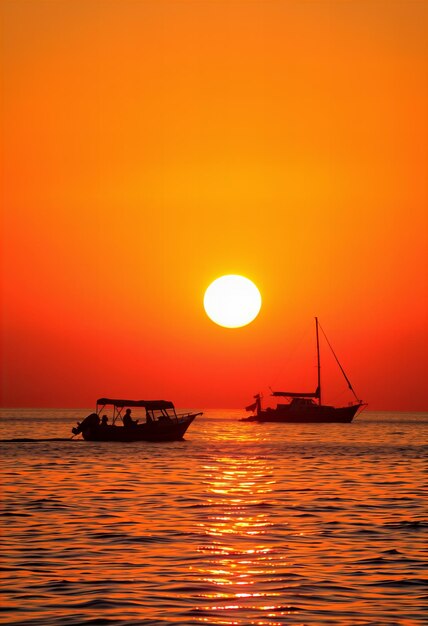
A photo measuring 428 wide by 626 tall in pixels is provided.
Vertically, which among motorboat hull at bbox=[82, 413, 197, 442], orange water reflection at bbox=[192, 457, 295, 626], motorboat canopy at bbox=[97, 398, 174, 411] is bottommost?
orange water reflection at bbox=[192, 457, 295, 626]

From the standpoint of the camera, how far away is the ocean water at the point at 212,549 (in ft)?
62.2

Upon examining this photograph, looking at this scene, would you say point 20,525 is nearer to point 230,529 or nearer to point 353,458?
point 230,529

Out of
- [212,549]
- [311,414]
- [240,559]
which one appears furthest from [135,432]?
[311,414]

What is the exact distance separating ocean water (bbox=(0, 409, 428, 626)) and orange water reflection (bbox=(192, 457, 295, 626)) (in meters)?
0.04

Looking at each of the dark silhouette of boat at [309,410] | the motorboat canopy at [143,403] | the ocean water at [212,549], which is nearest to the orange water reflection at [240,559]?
the ocean water at [212,549]

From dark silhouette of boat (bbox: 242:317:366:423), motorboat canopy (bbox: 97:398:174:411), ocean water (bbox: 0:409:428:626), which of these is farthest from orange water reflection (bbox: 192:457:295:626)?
dark silhouette of boat (bbox: 242:317:366:423)

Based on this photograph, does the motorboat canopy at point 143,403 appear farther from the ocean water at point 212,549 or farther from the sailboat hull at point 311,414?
the sailboat hull at point 311,414

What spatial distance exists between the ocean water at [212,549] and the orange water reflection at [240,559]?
0.04 meters

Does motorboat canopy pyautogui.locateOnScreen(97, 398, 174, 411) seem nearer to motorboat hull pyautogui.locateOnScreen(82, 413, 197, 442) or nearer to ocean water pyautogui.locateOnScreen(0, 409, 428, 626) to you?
motorboat hull pyautogui.locateOnScreen(82, 413, 197, 442)

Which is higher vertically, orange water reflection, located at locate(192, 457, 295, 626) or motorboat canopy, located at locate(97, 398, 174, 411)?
motorboat canopy, located at locate(97, 398, 174, 411)

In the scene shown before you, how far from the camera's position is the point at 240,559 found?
24500 millimetres

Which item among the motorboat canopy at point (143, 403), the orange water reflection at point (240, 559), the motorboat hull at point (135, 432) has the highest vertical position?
the motorboat canopy at point (143, 403)

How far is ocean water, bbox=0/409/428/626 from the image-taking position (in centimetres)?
1895

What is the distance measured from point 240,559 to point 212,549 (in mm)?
1617
